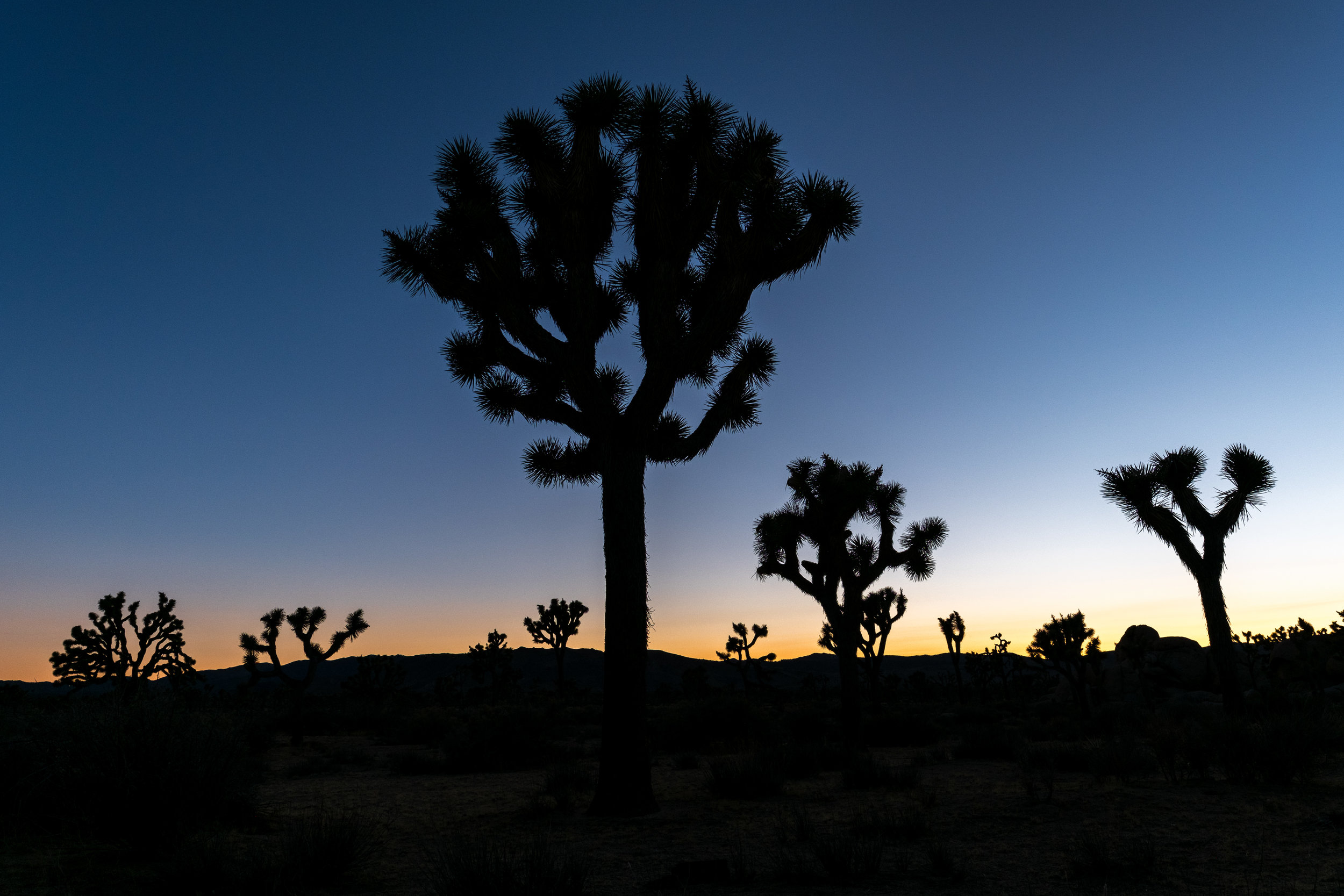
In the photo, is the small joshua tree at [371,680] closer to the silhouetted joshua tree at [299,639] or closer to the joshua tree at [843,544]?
the silhouetted joshua tree at [299,639]

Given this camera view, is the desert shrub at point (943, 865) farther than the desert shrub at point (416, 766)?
No

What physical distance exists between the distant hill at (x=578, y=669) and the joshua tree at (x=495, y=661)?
4444 centimetres

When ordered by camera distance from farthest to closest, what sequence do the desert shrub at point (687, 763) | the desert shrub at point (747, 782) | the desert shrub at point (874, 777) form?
the desert shrub at point (687, 763) → the desert shrub at point (874, 777) → the desert shrub at point (747, 782)

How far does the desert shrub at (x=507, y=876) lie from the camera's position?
419 cm

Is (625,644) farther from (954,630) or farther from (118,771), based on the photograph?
(954,630)

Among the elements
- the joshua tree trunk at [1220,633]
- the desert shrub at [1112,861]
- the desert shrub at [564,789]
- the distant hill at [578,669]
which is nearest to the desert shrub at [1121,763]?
the desert shrub at [1112,861]

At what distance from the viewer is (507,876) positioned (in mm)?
4207

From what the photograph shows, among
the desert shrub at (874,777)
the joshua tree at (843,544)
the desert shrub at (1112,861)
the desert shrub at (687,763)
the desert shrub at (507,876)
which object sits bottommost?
the desert shrub at (687,763)

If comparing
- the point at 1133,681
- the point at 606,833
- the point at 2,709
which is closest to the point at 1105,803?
the point at 606,833

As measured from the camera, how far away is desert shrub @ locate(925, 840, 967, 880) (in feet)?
17.9

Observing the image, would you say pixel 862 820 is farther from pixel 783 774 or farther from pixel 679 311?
pixel 679 311

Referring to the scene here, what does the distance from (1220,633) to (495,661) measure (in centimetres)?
3486

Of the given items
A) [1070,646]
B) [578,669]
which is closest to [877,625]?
[1070,646]

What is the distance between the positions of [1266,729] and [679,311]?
9.52 m
